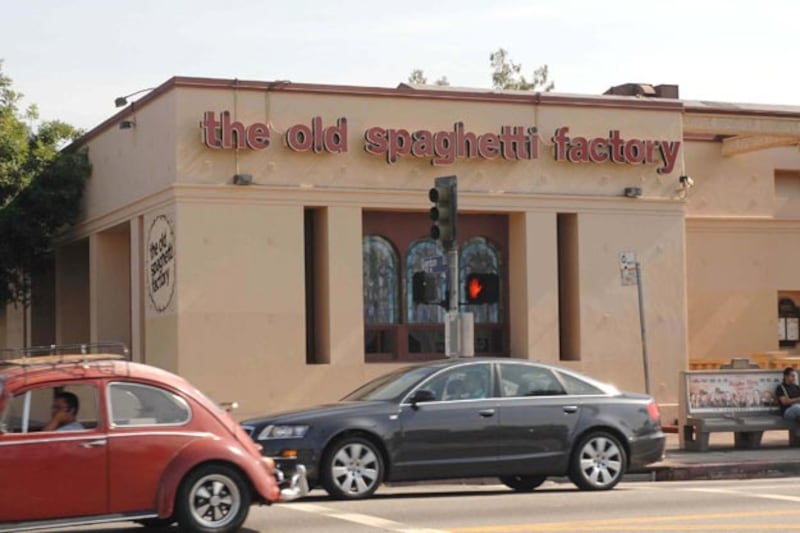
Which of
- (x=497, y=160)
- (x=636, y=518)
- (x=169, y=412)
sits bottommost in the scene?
(x=636, y=518)

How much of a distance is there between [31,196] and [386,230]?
8.11 meters

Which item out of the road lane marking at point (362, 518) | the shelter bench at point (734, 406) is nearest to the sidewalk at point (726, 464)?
the shelter bench at point (734, 406)

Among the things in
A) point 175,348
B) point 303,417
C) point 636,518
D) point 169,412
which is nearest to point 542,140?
point 175,348

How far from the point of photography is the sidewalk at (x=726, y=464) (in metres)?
20.9

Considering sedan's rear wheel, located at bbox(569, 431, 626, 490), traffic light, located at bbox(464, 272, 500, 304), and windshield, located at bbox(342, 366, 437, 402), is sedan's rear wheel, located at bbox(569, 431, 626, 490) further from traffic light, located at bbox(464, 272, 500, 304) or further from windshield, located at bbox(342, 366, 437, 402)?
traffic light, located at bbox(464, 272, 500, 304)

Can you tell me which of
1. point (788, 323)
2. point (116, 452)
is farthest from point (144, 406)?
point (788, 323)

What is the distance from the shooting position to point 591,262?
28.4m

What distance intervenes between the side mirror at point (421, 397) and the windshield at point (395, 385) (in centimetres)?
14

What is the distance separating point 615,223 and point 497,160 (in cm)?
269

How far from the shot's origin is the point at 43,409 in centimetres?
1250

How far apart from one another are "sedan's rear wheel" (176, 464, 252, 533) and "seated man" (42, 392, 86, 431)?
3.42 ft

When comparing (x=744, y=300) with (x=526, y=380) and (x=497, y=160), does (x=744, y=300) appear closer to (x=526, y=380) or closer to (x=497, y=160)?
(x=497, y=160)

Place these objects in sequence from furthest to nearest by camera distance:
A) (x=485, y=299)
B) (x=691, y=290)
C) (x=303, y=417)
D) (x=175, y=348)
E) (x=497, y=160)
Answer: (x=691, y=290)
(x=497, y=160)
(x=175, y=348)
(x=485, y=299)
(x=303, y=417)

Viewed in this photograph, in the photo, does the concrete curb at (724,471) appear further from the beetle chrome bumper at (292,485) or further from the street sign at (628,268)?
the beetle chrome bumper at (292,485)
